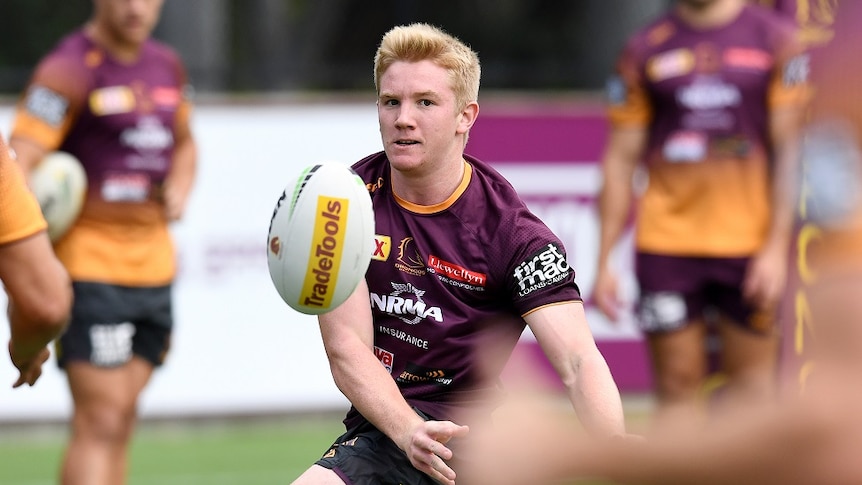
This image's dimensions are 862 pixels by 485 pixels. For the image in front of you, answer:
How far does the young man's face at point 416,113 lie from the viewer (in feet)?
14.5

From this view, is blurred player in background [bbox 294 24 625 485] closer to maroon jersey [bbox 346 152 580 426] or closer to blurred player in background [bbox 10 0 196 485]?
maroon jersey [bbox 346 152 580 426]

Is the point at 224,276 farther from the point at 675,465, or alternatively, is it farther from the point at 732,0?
the point at 675,465

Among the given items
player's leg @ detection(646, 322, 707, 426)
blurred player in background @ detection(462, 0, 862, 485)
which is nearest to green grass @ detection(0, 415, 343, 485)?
player's leg @ detection(646, 322, 707, 426)

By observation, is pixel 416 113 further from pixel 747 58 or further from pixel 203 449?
pixel 203 449

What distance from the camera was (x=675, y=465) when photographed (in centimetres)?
221

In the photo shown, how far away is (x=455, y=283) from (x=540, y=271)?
28cm

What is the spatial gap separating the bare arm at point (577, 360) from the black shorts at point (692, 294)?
2998mm

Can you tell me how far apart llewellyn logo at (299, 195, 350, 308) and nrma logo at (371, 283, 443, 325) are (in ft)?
1.41

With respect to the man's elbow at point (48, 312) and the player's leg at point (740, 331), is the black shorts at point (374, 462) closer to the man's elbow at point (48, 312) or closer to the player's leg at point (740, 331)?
the man's elbow at point (48, 312)

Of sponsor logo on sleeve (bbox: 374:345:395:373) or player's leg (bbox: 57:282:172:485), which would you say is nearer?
sponsor logo on sleeve (bbox: 374:345:395:373)

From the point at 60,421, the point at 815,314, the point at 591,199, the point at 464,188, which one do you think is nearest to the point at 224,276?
the point at 60,421

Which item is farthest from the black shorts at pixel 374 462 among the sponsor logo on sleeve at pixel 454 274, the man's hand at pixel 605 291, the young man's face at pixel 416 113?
the man's hand at pixel 605 291

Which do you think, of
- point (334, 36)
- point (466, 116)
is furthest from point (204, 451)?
point (334, 36)

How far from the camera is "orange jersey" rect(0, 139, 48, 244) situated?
3760mm
